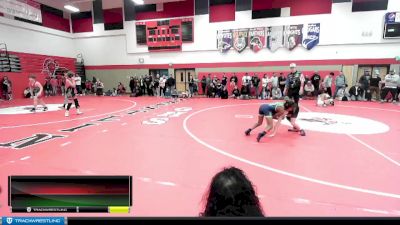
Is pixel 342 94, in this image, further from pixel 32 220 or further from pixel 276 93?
pixel 32 220

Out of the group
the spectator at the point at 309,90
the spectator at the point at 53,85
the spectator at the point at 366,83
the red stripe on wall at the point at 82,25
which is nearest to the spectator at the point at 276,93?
the spectator at the point at 309,90

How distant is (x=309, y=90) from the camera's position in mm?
16156

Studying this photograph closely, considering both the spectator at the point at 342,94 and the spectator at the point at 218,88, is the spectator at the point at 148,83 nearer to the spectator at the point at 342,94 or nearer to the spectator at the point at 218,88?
the spectator at the point at 218,88

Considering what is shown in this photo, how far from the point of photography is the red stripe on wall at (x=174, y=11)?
767 inches

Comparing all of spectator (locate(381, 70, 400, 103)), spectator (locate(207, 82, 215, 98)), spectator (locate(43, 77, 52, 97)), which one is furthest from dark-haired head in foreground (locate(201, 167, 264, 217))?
spectator (locate(43, 77, 52, 97))

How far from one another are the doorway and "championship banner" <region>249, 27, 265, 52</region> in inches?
202

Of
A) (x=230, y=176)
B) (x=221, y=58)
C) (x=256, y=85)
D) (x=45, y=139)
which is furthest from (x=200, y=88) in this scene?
(x=230, y=176)

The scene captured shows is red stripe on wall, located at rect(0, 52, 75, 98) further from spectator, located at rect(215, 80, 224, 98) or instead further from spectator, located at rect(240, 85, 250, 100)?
spectator, located at rect(240, 85, 250, 100)

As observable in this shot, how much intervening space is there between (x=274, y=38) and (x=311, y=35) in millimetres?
2423

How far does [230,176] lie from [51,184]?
0.61 meters

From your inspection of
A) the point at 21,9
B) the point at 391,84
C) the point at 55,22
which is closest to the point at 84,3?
the point at 55,22

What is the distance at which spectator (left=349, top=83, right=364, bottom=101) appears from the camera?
1522 centimetres

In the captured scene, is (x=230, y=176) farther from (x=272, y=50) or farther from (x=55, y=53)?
(x=55, y=53)

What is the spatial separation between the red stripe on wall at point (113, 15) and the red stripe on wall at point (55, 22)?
13.2 feet
